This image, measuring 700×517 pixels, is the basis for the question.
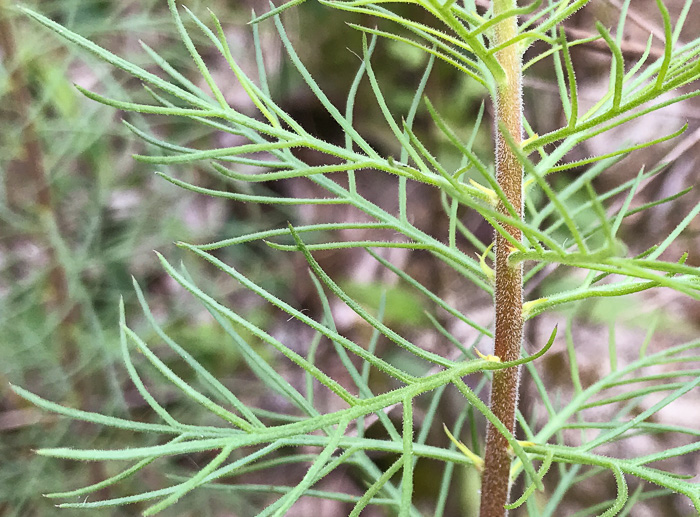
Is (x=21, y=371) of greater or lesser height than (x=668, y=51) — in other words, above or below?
below

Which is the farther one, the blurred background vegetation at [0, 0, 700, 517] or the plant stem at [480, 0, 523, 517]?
the blurred background vegetation at [0, 0, 700, 517]

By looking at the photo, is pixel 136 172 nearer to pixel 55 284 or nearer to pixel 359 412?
pixel 55 284

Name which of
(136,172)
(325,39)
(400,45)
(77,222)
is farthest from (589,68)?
(77,222)

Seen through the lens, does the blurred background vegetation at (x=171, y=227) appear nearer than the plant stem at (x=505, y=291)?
No

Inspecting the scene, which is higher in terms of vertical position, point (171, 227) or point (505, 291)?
point (171, 227)
